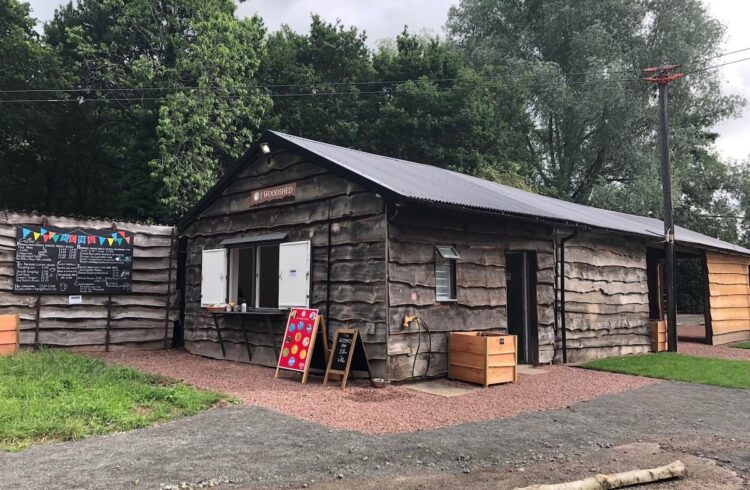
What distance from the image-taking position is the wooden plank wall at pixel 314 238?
8578mm

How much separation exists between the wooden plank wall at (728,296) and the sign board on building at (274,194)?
40.5ft

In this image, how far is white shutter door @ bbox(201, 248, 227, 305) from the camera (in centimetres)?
1105

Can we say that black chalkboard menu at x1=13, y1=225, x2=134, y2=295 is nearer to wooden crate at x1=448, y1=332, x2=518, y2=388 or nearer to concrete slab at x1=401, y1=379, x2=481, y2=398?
concrete slab at x1=401, y1=379, x2=481, y2=398

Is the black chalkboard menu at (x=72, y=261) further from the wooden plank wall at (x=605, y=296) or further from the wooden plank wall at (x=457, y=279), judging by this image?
the wooden plank wall at (x=605, y=296)

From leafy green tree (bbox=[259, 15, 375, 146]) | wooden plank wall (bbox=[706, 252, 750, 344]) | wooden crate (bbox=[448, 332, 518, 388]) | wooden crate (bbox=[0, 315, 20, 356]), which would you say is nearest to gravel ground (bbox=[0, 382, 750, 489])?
wooden crate (bbox=[448, 332, 518, 388])

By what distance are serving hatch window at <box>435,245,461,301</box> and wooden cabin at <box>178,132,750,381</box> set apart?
24 millimetres

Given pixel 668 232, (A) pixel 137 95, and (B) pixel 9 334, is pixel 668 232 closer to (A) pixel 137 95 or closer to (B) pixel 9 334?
(B) pixel 9 334

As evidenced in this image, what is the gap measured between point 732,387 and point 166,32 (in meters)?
19.7

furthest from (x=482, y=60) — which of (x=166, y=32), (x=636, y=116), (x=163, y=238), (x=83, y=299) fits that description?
(x=83, y=299)

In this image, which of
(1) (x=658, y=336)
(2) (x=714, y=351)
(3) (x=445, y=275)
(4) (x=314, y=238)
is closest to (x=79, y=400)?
(4) (x=314, y=238)

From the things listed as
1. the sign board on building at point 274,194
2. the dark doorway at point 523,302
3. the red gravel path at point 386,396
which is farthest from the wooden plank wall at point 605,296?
the sign board on building at point 274,194

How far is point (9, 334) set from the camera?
1009cm

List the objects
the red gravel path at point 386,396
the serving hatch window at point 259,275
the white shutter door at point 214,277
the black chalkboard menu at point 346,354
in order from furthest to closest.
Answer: the white shutter door at point 214,277 → the serving hatch window at point 259,275 → the black chalkboard menu at point 346,354 → the red gravel path at point 386,396

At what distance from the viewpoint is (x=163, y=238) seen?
42.2 feet
